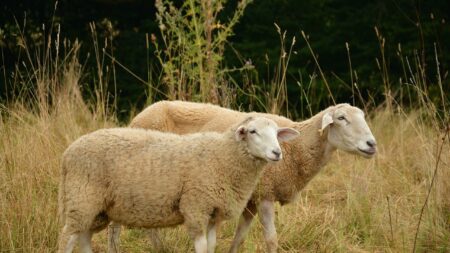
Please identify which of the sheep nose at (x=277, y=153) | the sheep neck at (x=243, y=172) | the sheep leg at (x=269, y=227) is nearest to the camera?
the sheep nose at (x=277, y=153)

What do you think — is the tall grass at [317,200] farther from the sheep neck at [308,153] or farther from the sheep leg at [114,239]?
the sheep neck at [308,153]

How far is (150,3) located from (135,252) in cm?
745

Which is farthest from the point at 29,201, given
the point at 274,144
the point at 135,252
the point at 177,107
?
the point at 274,144

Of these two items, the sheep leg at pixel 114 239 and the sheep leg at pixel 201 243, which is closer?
the sheep leg at pixel 201 243

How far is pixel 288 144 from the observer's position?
537cm

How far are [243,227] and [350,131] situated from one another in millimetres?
979

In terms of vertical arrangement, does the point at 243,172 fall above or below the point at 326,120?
below

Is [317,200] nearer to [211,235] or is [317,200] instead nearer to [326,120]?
[326,120]

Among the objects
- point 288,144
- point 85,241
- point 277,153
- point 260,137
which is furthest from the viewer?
point 288,144

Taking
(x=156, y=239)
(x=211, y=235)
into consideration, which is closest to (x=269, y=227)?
(x=211, y=235)

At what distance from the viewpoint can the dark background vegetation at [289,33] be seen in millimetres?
11516

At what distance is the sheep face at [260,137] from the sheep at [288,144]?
539 mm

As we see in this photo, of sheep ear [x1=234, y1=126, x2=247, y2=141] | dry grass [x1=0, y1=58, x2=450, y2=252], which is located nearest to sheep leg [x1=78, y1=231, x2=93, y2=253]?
dry grass [x1=0, y1=58, x2=450, y2=252]

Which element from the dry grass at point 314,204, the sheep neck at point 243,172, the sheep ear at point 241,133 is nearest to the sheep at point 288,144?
the dry grass at point 314,204
